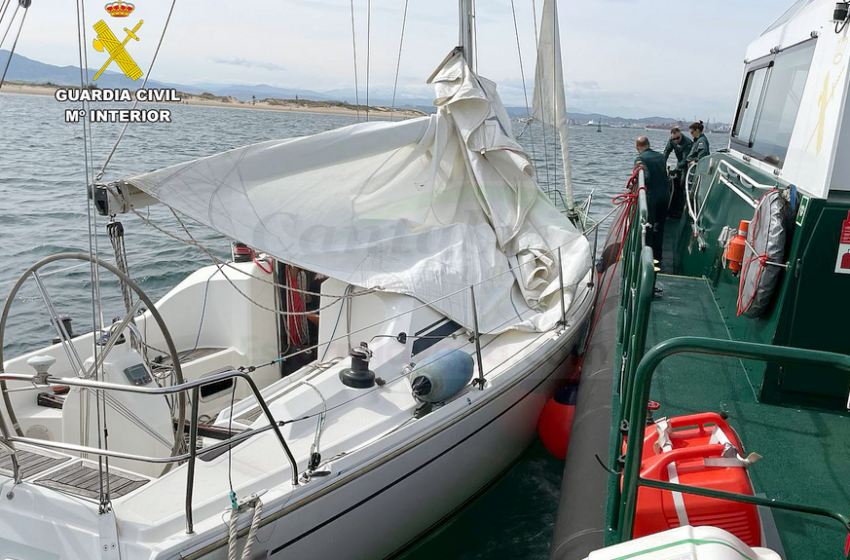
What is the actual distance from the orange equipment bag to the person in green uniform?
7.33 metres

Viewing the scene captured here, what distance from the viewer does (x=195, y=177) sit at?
399 centimetres

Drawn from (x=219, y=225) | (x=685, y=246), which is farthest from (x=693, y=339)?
(x=685, y=246)

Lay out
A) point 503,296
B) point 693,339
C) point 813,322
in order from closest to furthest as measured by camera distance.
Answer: point 693,339 < point 813,322 < point 503,296

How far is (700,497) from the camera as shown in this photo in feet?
8.60

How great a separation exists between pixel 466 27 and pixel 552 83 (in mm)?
2218

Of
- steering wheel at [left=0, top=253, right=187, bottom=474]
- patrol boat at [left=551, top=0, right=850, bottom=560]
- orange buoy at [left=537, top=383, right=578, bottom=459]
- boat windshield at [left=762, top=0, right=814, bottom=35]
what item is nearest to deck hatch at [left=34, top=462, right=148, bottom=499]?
steering wheel at [left=0, top=253, right=187, bottom=474]

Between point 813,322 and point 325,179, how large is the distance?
3428 millimetres

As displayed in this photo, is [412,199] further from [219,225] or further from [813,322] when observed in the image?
[813,322]

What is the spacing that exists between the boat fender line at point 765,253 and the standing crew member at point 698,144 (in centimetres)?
575

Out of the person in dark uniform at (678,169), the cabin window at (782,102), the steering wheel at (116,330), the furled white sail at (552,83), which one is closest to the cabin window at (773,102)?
the cabin window at (782,102)

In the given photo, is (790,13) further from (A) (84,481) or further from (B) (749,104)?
(A) (84,481)

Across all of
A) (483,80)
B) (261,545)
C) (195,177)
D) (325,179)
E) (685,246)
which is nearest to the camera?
(261,545)

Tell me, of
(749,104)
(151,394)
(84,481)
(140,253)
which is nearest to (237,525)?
(151,394)

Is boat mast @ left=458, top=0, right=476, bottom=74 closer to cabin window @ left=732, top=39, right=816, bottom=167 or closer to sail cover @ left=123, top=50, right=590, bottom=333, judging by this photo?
sail cover @ left=123, top=50, right=590, bottom=333
